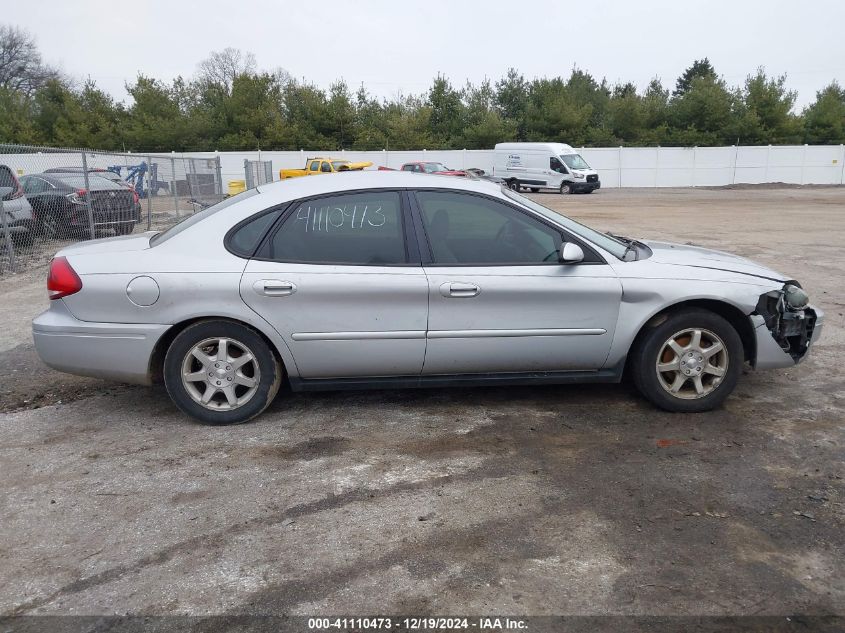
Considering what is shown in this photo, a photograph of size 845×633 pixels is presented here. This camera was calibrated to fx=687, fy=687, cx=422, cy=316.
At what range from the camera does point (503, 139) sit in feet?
172

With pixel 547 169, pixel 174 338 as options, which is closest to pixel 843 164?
pixel 547 169

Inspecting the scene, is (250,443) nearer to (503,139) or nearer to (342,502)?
(342,502)

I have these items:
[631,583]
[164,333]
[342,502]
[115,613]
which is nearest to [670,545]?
[631,583]

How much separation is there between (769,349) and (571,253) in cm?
150

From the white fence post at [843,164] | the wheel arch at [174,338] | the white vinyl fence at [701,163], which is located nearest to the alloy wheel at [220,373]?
the wheel arch at [174,338]

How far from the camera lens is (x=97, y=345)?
14.2ft

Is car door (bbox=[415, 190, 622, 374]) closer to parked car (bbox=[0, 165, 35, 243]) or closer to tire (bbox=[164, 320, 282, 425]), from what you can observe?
tire (bbox=[164, 320, 282, 425])

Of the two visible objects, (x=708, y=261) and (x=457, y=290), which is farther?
(x=708, y=261)

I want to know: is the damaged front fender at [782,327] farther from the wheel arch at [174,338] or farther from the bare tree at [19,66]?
the bare tree at [19,66]

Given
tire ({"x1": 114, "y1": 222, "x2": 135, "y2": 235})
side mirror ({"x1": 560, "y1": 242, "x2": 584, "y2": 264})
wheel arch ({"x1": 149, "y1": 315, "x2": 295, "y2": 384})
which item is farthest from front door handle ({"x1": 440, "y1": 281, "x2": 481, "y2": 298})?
tire ({"x1": 114, "y1": 222, "x2": 135, "y2": 235})

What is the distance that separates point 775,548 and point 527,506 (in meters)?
1.10

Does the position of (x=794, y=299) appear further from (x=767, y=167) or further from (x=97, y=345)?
(x=767, y=167)

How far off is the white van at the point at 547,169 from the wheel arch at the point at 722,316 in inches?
1255

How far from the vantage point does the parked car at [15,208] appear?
1066 cm
